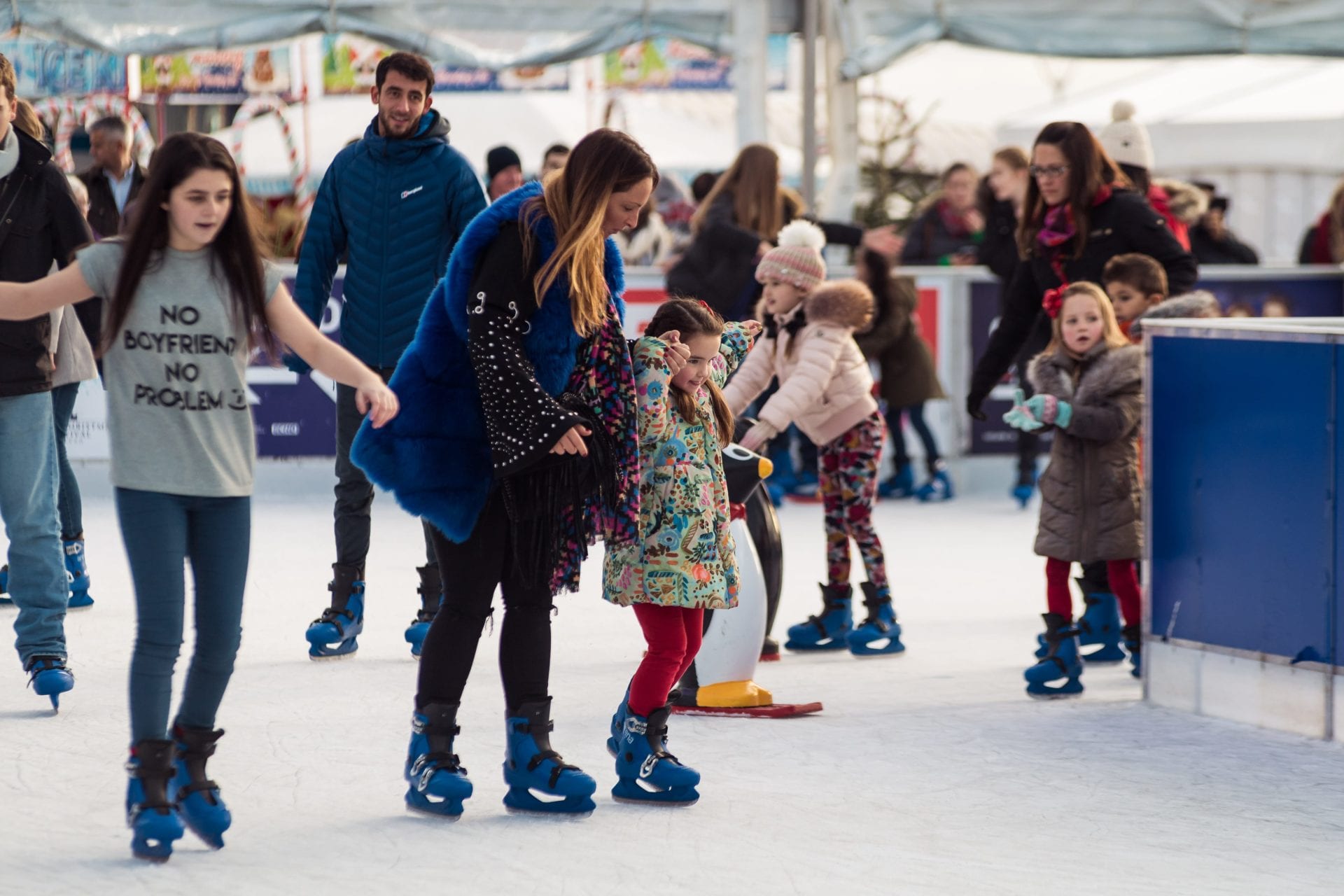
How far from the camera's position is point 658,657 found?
166 inches

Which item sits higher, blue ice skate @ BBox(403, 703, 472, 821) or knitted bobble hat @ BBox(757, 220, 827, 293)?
knitted bobble hat @ BBox(757, 220, 827, 293)

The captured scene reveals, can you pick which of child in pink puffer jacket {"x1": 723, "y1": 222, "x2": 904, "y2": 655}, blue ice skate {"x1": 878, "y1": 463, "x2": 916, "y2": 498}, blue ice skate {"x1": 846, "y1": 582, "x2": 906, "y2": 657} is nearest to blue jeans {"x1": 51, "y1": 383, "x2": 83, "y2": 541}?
child in pink puffer jacket {"x1": 723, "y1": 222, "x2": 904, "y2": 655}

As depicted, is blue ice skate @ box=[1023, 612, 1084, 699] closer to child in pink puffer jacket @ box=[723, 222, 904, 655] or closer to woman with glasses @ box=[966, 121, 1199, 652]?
woman with glasses @ box=[966, 121, 1199, 652]

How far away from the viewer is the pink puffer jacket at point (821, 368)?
5855 millimetres

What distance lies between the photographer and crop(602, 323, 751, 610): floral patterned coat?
4.10 meters

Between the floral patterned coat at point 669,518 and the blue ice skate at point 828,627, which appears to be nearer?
the floral patterned coat at point 669,518

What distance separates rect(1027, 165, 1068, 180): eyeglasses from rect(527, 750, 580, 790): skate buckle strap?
9.55 feet

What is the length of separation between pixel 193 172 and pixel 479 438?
2.59 ft

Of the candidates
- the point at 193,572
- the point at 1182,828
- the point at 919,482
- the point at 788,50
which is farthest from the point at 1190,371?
the point at 788,50

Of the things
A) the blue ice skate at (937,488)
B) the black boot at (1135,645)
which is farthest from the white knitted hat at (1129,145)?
the blue ice skate at (937,488)

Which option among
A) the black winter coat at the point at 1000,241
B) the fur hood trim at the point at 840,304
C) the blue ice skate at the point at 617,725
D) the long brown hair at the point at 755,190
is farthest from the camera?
the black winter coat at the point at 1000,241

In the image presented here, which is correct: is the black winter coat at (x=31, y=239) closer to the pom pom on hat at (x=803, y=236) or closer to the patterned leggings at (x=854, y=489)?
the pom pom on hat at (x=803, y=236)

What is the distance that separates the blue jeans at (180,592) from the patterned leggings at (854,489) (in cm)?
271

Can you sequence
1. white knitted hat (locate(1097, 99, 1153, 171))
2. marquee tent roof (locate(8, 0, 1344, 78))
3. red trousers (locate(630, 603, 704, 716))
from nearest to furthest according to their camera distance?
red trousers (locate(630, 603, 704, 716)) < white knitted hat (locate(1097, 99, 1153, 171)) < marquee tent roof (locate(8, 0, 1344, 78))
